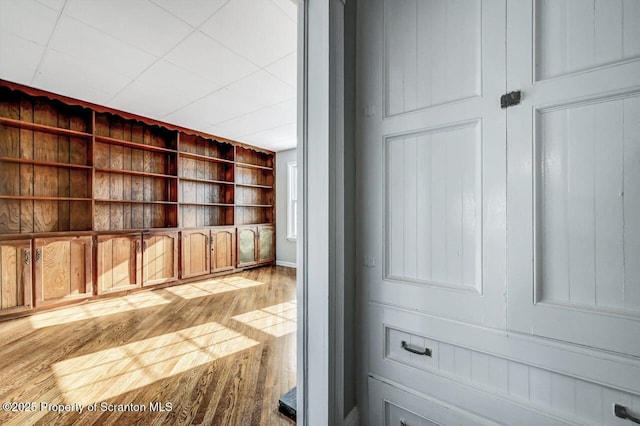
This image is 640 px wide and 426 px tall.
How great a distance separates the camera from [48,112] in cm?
348

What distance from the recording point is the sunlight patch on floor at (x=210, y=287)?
398 centimetres

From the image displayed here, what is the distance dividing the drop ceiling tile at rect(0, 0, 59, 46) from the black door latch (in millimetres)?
2851

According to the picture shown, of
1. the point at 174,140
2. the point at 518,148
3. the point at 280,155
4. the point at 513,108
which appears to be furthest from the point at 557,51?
the point at 280,155

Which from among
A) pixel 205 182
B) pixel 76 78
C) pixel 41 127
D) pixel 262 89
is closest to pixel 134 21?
pixel 262 89

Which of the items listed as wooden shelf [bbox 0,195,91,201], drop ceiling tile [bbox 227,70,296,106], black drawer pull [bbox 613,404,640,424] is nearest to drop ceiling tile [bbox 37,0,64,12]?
drop ceiling tile [bbox 227,70,296,106]

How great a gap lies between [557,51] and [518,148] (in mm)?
334

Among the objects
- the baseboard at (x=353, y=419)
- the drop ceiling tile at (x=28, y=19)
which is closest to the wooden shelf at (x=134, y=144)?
the drop ceiling tile at (x=28, y=19)

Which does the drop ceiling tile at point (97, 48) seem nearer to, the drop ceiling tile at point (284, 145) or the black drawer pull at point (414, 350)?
the drop ceiling tile at point (284, 145)

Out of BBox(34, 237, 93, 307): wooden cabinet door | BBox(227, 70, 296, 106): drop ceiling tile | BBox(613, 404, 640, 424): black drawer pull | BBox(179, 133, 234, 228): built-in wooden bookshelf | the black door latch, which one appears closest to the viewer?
BBox(613, 404, 640, 424): black drawer pull

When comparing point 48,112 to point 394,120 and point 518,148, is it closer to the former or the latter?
point 394,120

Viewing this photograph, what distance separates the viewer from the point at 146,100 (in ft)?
11.2

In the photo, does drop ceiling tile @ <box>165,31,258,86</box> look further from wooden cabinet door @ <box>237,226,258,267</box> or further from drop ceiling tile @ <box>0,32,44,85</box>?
wooden cabinet door @ <box>237,226,258,267</box>

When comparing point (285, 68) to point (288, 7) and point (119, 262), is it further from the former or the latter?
point (119, 262)

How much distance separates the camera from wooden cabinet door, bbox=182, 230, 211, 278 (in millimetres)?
4488
